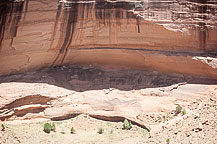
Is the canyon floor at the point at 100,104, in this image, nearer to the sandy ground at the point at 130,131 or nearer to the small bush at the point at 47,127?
the sandy ground at the point at 130,131

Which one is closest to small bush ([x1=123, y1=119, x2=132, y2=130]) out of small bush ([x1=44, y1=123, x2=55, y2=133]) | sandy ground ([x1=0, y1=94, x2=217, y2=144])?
sandy ground ([x1=0, y1=94, x2=217, y2=144])

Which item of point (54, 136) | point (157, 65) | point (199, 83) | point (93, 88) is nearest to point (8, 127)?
point (54, 136)

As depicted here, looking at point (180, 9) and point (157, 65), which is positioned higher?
point (180, 9)

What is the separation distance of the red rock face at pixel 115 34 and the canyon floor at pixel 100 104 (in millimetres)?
432

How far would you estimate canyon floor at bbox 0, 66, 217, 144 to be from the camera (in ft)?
32.0

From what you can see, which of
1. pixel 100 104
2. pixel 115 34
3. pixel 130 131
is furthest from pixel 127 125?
pixel 115 34

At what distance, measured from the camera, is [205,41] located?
11.2m

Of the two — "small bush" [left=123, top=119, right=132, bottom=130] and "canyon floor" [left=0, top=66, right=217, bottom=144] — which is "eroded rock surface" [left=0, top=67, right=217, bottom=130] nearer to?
"canyon floor" [left=0, top=66, right=217, bottom=144]

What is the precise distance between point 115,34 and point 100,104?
221 cm

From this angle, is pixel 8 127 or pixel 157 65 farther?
pixel 157 65

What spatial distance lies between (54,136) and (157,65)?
3900 mm

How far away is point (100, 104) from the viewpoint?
11.0 m

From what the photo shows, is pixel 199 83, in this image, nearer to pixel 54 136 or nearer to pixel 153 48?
pixel 153 48

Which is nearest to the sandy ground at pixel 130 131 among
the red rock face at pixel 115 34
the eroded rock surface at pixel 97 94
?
the eroded rock surface at pixel 97 94
